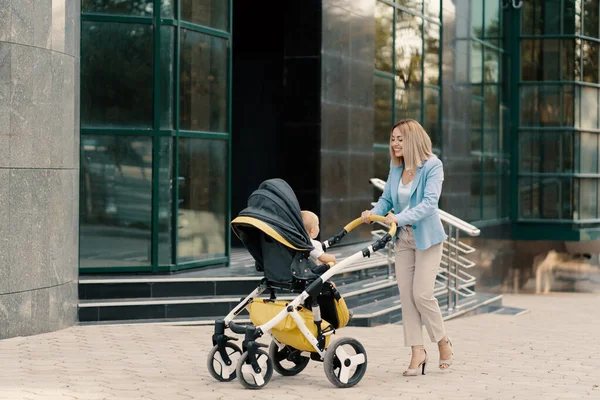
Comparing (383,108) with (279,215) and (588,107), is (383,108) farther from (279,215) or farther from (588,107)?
(279,215)

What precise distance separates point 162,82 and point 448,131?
10827mm

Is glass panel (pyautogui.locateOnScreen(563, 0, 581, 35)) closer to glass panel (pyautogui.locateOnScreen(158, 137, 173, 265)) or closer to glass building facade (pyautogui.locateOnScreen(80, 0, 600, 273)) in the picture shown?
glass building facade (pyautogui.locateOnScreen(80, 0, 600, 273))

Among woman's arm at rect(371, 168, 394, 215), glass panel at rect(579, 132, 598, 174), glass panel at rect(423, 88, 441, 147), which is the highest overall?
glass panel at rect(423, 88, 441, 147)

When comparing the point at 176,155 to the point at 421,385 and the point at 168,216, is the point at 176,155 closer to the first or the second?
the point at 168,216

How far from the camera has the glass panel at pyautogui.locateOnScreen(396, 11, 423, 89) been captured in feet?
62.3

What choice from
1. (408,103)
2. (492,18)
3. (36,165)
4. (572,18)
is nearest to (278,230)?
(36,165)

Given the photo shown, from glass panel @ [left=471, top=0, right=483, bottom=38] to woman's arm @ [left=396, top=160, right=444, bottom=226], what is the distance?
15822mm

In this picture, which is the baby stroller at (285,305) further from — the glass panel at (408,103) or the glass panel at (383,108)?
the glass panel at (408,103)

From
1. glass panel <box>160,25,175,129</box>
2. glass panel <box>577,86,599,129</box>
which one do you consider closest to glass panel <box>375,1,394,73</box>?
glass panel <box>160,25,175,129</box>

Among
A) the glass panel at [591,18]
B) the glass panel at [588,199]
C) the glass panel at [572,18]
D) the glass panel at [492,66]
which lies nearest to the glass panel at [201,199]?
the glass panel at [492,66]

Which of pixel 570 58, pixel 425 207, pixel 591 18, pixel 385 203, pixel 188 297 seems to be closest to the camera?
pixel 425 207

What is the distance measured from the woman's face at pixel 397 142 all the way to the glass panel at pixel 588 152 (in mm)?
18064

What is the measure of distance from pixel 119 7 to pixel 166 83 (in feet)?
3.18

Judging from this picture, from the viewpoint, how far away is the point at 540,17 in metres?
25.1
